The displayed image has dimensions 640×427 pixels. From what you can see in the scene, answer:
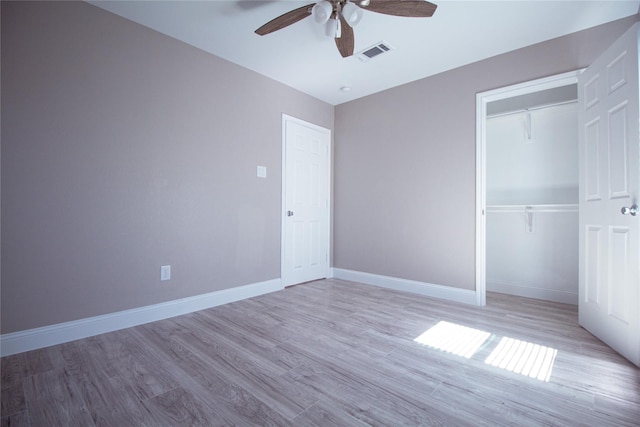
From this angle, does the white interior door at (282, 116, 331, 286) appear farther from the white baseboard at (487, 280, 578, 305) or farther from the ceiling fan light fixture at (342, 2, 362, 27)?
the white baseboard at (487, 280, 578, 305)

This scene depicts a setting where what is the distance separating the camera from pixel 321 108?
4.18m

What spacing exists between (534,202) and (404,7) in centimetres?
279

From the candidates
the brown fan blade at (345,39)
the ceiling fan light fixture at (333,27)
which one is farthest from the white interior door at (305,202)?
the ceiling fan light fixture at (333,27)

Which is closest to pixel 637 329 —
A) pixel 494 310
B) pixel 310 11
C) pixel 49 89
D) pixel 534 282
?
pixel 494 310

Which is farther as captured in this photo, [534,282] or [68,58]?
[534,282]

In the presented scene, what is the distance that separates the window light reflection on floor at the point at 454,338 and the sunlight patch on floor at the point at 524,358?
125mm

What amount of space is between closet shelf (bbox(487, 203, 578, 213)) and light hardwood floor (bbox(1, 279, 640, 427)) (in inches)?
46.7

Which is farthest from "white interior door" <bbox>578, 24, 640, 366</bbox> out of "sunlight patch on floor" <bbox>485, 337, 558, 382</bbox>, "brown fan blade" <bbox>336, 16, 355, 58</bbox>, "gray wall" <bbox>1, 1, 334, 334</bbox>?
"gray wall" <bbox>1, 1, 334, 334</bbox>

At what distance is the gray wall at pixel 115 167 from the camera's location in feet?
6.45

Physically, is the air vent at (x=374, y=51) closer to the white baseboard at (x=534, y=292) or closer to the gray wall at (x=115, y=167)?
the gray wall at (x=115, y=167)

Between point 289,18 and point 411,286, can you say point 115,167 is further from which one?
point 411,286

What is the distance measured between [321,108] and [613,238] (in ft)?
11.2

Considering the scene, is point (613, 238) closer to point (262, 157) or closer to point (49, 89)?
point (262, 157)

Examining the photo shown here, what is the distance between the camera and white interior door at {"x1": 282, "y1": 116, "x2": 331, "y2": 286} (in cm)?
370
